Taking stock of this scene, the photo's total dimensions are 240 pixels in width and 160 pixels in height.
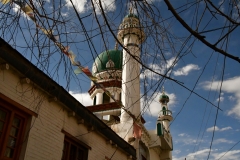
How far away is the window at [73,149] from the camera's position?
874 cm

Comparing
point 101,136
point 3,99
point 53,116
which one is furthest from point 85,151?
point 3,99

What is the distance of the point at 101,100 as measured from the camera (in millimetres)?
25594

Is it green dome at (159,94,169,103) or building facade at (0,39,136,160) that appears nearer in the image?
building facade at (0,39,136,160)

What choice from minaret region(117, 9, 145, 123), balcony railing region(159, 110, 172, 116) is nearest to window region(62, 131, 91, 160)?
minaret region(117, 9, 145, 123)

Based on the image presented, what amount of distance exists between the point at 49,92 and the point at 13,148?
1.88 m

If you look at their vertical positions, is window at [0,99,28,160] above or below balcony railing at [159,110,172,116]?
below

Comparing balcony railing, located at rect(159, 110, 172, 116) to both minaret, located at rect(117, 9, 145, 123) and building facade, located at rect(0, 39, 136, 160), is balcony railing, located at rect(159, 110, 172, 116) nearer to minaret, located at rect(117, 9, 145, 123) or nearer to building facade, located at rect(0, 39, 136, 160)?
minaret, located at rect(117, 9, 145, 123)

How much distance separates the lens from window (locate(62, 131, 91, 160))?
8742mm

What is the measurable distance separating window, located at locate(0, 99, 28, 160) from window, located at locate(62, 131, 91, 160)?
1853mm

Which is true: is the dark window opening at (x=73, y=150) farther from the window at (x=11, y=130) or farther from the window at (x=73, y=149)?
the window at (x=11, y=130)

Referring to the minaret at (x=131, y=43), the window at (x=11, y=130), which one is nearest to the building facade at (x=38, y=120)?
the window at (x=11, y=130)

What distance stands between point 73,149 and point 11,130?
2888 mm

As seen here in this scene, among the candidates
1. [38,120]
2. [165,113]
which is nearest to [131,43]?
[38,120]

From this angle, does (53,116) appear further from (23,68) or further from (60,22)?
(60,22)
